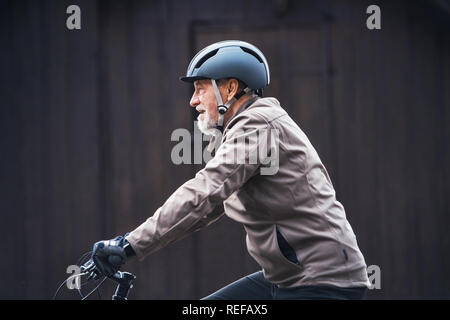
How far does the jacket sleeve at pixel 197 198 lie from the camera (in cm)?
258

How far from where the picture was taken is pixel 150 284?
6.86 metres

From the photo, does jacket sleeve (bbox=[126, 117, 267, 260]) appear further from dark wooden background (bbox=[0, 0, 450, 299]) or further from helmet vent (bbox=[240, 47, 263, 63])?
dark wooden background (bbox=[0, 0, 450, 299])

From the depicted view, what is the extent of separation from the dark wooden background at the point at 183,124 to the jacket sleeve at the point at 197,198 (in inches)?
164

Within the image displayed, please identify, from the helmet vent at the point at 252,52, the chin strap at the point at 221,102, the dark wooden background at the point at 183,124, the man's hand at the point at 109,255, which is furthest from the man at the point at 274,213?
the dark wooden background at the point at 183,124

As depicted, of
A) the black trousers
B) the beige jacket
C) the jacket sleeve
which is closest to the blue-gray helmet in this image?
the beige jacket

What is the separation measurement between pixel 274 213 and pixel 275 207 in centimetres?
3

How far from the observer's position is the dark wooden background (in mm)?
6805

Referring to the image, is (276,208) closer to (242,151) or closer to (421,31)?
(242,151)

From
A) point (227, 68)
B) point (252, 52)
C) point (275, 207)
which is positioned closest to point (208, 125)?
point (227, 68)

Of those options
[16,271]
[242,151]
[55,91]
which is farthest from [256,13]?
[242,151]

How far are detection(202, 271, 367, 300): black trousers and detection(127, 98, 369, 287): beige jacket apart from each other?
3cm

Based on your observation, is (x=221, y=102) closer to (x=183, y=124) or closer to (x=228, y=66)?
(x=228, y=66)

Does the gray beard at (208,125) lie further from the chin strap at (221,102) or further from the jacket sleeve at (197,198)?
the jacket sleeve at (197,198)

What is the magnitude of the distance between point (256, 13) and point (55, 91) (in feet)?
7.41
